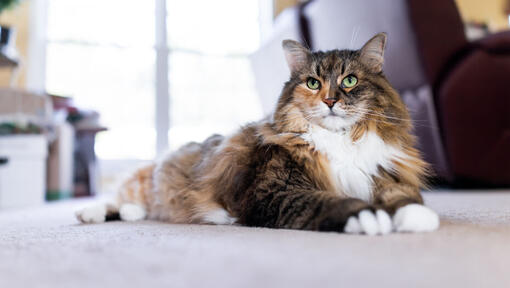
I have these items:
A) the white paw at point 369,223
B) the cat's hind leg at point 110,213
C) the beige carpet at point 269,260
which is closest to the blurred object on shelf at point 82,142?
the cat's hind leg at point 110,213

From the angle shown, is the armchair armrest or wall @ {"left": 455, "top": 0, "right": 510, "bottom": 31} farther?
wall @ {"left": 455, "top": 0, "right": 510, "bottom": 31}

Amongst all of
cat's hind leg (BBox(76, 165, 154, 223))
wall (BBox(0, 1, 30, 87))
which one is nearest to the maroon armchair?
cat's hind leg (BBox(76, 165, 154, 223))

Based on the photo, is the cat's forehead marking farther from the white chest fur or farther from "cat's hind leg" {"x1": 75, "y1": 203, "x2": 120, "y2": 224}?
"cat's hind leg" {"x1": 75, "y1": 203, "x2": 120, "y2": 224}

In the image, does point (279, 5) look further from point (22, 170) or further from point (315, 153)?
point (315, 153)

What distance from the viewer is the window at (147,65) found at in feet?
16.7

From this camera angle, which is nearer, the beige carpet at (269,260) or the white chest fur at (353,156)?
the beige carpet at (269,260)

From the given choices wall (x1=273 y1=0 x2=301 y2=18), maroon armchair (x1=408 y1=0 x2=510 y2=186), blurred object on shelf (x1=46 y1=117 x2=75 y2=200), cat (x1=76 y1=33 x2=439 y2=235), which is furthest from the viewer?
wall (x1=273 y1=0 x2=301 y2=18)

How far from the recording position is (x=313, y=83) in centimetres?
134

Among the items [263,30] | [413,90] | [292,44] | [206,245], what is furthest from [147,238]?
[263,30]

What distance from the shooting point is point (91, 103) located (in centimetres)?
506

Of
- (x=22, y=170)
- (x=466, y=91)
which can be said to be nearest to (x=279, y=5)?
(x=466, y=91)

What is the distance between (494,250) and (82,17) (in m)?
5.43

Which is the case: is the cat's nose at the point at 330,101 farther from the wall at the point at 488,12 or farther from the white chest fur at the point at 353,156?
the wall at the point at 488,12

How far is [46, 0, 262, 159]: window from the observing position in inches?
200
